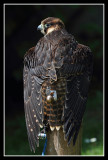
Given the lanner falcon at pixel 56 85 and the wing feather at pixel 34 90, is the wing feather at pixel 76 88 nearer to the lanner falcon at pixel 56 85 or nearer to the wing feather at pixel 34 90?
the lanner falcon at pixel 56 85

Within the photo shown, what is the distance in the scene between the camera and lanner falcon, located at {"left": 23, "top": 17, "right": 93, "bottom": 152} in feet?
10.5

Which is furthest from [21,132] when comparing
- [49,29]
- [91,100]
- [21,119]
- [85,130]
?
[49,29]

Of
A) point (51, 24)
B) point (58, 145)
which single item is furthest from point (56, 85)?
point (51, 24)

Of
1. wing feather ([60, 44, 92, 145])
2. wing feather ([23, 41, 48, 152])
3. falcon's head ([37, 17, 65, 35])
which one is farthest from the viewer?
falcon's head ([37, 17, 65, 35])

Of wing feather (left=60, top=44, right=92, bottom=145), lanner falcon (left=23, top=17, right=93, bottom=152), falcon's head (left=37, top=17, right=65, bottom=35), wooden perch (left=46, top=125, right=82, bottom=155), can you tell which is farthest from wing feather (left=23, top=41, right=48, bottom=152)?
falcon's head (left=37, top=17, right=65, bottom=35)

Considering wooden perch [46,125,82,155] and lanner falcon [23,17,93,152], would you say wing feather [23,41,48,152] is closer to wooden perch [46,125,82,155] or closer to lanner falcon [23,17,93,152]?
lanner falcon [23,17,93,152]

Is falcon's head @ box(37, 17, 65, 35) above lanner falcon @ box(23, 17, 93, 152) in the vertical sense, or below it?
above

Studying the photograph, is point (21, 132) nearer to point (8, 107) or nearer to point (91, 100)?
point (8, 107)

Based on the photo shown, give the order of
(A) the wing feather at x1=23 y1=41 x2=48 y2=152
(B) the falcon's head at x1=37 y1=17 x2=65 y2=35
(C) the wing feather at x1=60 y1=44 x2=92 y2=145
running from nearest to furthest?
(C) the wing feather at x1=60 y1=44 x2=92 y2=145 → (A) the wing feather at x1=23 y1=41 x2=48 y2=152 → (B) the falcon's head at x1=37 y1=17 x2=65 y2=35

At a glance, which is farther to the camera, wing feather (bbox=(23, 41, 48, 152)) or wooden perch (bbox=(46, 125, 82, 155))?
wing feather (bbox=(23, 41, 48, 152))

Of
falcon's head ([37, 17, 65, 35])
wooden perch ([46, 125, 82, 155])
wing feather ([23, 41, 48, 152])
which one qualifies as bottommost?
wooden perch ([46, 125, 82, 155])

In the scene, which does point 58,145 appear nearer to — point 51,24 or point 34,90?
point 34,90

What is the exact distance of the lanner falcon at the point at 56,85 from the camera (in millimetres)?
3193

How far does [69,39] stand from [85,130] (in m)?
2.83
